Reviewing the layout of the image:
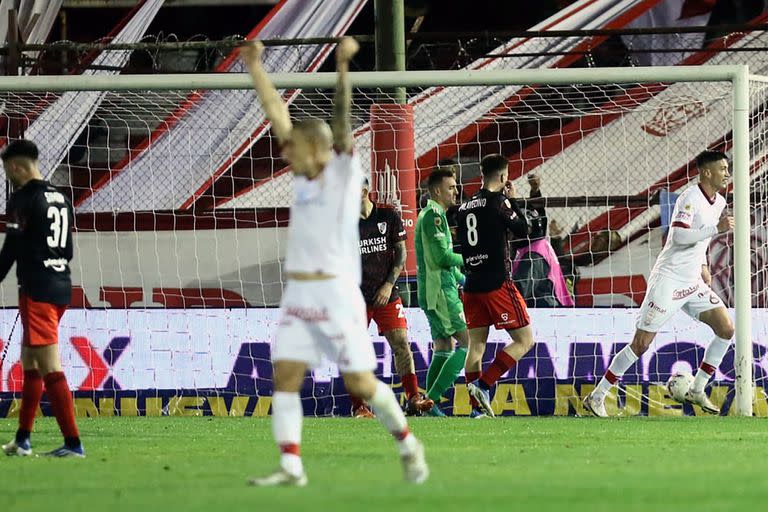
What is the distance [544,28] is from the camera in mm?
19219

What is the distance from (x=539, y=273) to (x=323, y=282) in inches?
317

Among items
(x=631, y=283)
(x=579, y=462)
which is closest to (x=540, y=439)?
(x=579, y=462)

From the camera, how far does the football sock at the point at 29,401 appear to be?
9047mm

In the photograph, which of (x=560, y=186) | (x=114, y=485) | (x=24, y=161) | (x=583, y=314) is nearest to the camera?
(x=114, y=485)

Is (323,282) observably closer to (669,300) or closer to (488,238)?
(488,238)

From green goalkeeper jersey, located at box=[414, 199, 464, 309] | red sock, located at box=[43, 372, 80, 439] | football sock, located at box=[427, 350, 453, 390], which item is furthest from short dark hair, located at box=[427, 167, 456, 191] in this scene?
red sock, located at box=[43, 372, 80, 439]

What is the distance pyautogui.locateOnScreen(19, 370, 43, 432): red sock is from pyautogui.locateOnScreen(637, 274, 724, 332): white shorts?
18.0ft

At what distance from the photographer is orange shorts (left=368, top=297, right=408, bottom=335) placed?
12586mm

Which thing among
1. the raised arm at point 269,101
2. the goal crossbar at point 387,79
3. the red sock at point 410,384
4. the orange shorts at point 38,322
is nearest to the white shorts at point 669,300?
the goal crossbar at point 387,79

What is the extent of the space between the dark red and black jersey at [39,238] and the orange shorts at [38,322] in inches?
1.6

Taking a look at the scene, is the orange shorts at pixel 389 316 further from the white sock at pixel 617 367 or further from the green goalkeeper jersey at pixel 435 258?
the white sock at pixel 617 367

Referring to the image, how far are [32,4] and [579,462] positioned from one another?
42.0 ft

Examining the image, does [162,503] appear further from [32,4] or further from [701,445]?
[32,4]

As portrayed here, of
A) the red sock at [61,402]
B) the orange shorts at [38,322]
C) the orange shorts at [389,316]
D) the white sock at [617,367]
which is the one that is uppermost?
the orange shorts at [38,322]
